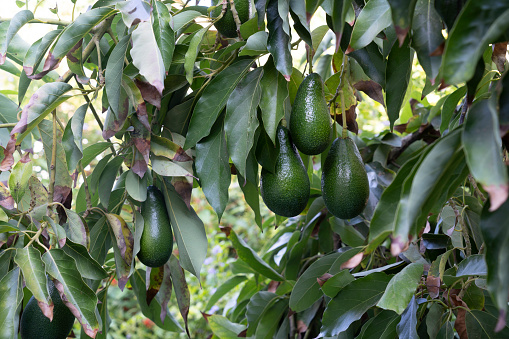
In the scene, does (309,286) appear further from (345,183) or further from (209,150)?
(209,150)

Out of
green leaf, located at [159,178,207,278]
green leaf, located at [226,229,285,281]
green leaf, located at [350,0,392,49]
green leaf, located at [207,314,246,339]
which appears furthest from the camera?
green leaf, located at [207,314,246,339]

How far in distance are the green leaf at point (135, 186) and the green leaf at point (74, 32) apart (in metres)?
0.22

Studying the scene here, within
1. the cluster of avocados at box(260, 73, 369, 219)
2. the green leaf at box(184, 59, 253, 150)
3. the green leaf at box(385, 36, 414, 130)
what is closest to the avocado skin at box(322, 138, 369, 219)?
the cluster of avocados at box(260, 73, 369, 219)

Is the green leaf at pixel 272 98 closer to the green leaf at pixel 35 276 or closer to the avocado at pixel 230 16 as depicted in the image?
the avocado at pixel 230 16

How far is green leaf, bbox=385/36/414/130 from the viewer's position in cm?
69

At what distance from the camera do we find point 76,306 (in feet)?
2.19

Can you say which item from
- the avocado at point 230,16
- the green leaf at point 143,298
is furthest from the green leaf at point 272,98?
the green leaf at point 143,298

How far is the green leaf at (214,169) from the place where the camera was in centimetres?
77

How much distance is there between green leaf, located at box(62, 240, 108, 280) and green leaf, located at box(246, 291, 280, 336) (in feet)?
1.58

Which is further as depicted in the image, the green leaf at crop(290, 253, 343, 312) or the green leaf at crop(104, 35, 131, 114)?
the green leaf at crop(290, 253, 343, 312)

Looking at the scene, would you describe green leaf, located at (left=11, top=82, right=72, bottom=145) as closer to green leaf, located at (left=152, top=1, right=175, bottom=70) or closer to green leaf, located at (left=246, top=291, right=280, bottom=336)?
green leaf, located at (left=152, top=1, right=175, bottom=70)

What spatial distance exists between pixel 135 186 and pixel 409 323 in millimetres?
495

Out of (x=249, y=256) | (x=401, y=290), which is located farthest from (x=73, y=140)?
(x=401, y=290)

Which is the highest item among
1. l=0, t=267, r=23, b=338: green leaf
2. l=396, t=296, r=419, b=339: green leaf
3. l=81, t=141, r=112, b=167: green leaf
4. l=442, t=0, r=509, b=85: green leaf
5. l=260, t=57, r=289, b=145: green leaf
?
l=442, t=0, r=509, b=85: green leaf
